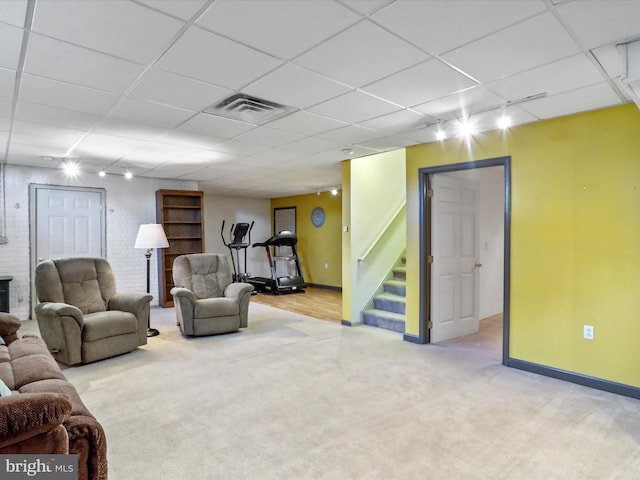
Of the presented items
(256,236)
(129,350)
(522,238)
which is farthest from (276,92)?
(256,236)

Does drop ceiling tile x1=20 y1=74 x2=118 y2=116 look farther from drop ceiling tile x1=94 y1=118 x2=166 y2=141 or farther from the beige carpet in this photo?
the beige carpet

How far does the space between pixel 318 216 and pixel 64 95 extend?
6.78m

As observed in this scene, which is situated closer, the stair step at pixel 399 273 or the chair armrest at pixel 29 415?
the chair armrest at pixel 29 415

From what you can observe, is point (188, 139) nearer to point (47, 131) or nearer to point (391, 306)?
point (47, 131)

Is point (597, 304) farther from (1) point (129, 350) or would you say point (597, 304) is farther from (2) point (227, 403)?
(1) point (129, 350)

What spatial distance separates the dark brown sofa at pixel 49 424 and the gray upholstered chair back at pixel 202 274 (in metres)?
2.88

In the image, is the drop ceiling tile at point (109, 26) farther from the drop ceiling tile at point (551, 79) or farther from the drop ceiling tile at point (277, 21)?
the drop ceiling tile at point (551, 79)

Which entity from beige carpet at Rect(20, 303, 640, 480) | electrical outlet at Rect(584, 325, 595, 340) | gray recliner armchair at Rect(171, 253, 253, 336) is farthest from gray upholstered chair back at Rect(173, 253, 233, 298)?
electrical outlet at Rect(584, 325, 595, 340)

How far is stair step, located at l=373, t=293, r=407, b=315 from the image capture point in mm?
5145

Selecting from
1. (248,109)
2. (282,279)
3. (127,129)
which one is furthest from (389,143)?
(282,279)

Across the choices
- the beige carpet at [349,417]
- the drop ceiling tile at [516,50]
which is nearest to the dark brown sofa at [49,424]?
the beige carpet at [349,417]

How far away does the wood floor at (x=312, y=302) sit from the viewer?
618cm

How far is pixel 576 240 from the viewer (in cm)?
324

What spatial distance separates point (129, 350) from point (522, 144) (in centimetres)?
448
